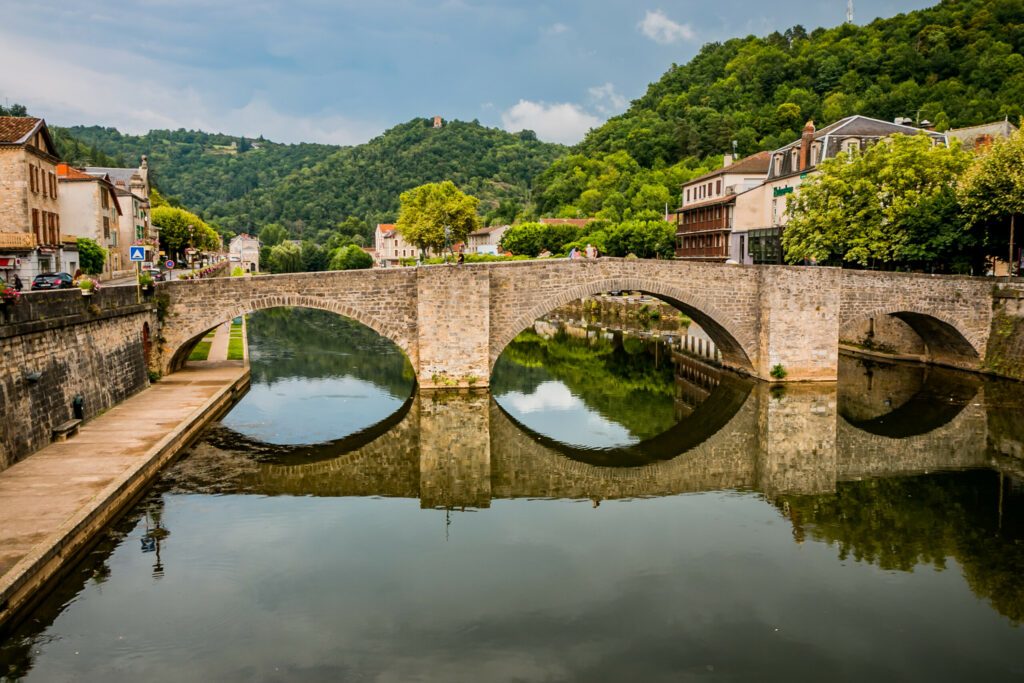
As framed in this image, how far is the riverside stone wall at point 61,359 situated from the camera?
1636 cm

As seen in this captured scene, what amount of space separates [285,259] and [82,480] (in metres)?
92.6

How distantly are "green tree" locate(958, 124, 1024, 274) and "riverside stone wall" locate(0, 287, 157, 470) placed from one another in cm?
3062

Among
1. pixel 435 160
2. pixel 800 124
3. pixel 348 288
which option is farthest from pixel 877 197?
pixel 435 160

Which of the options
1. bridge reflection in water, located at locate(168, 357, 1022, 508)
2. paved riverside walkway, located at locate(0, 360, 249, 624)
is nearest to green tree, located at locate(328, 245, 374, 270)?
bridge reflection in water, located at locate(168, 357, 1022, 508)

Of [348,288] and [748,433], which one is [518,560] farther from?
[348,288]

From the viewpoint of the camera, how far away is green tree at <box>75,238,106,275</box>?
38.8 m

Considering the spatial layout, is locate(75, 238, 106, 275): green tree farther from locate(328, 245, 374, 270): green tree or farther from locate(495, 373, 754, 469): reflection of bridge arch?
locate(328, 245, 374, 270): green tree

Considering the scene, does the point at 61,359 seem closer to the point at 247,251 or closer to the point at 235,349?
the point at 235,349

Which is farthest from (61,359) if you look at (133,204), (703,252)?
(703,252)

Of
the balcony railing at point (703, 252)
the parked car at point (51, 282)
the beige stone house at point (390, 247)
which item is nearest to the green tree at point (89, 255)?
the parked car at point (51, 282)

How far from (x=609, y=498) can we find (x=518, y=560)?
4.40m

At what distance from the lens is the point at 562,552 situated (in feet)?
46.9

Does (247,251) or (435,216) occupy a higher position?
(435,216)

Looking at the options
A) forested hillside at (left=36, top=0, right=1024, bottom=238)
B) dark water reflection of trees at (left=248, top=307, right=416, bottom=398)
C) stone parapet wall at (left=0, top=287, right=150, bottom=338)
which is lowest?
dark water reflection of trees at (left=248, top=307, right=416, bottom=398)
